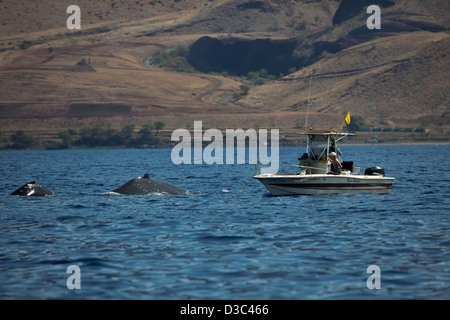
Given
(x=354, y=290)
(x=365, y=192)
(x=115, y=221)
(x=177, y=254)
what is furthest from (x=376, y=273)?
(x=365, y=192)

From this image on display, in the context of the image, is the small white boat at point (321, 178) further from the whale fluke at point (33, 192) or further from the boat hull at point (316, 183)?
the whale fluke at point (33, 192)

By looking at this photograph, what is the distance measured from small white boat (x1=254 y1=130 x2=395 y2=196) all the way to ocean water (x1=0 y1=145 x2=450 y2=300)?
132 cm

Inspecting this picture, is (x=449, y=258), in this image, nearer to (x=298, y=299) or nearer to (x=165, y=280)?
(x=298, y=299)

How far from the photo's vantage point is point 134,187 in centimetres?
3744

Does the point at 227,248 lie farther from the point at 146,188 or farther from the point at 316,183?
the point at 146,188

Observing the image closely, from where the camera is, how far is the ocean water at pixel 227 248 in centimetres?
1541

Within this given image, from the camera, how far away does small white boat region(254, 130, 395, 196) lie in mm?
35062

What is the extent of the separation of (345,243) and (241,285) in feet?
20.6

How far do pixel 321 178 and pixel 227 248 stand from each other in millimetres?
15810

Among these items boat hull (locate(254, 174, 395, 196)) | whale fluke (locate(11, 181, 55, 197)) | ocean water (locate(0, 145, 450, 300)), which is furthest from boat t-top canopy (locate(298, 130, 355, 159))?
whale fluke (locate(11, 181, 55, 197))

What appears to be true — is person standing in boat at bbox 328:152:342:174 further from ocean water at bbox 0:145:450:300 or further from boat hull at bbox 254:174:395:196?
ocean water at bbox 0:145:450:300

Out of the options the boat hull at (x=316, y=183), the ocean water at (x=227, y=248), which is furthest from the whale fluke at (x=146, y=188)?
the boat hull at (x=316, y=183)

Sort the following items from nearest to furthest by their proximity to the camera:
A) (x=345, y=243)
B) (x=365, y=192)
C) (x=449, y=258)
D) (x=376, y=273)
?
(x=376, y=273) → (x=449, y=258) → (x=345, y=243) → (x=365, y=192)
